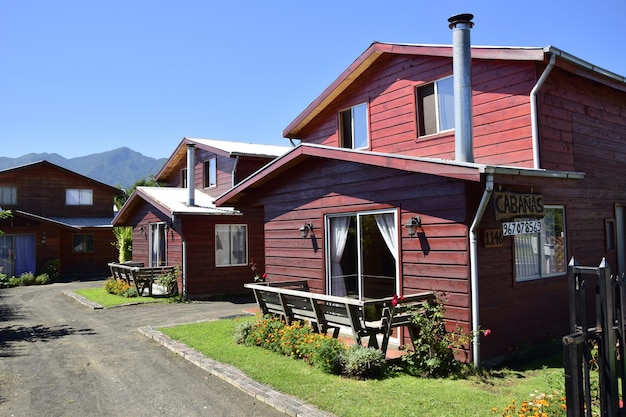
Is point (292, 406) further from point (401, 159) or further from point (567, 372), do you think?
point (401, 159)

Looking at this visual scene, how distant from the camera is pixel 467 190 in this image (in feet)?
23.6

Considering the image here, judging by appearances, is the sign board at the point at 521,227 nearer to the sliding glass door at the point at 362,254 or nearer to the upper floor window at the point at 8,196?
the sliding glass door at the point at 362,254

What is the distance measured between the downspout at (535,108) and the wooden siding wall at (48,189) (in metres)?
27.5

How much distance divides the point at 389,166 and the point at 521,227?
234cm

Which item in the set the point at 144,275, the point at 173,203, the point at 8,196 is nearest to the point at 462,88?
the point at 173,203

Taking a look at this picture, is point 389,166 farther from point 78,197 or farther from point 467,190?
point 78,197

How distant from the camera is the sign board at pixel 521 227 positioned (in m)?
7.47

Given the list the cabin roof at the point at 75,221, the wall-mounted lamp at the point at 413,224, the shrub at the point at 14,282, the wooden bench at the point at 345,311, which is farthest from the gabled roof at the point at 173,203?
the wall-mounted lamp at the point at 413,224

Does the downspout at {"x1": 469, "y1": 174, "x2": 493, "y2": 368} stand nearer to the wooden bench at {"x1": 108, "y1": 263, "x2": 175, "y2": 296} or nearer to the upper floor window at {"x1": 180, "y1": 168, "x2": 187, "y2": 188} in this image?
the wooden bench at {"x1": 108, "y1": 263, "x2": 175, "y2": 296}

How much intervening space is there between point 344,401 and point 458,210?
3.28m

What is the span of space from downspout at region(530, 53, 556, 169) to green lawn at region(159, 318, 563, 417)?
148 inches

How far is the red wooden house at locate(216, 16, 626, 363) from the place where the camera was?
7367mm

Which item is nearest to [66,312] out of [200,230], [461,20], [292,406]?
[200,230]

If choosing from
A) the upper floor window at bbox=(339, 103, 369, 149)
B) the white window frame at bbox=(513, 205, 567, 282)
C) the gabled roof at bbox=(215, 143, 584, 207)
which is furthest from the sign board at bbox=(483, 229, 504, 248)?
the upper floor window at bbox=(339, 103, 369, 149)
